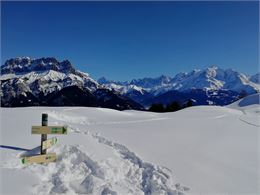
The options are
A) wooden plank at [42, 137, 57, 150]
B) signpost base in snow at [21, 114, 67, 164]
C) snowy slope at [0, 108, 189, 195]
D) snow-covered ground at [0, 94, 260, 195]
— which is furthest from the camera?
wooden plank at [42, 137, 57, 150]

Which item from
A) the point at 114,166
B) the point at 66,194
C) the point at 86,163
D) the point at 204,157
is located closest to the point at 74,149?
the point at 86,163

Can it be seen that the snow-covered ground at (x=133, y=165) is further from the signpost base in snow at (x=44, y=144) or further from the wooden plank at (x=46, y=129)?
the wooden plank at (x=46, y=129)

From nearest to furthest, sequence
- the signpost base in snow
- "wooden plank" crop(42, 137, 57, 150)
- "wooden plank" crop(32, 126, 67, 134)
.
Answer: the signpost base in snow < "wooden plank" crop(42, 137, 57, 150) < "wooden plank" crop(32, 126, 67, 134)

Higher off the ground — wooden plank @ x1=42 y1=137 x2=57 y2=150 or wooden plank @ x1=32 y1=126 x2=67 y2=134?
wooden plank @ x1=32 y1=126 x2=67 y2=134

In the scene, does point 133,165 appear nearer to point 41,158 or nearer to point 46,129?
point 41,158

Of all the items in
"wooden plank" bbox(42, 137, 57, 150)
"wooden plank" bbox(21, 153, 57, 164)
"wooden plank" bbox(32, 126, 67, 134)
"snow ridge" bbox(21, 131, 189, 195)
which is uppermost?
"wooden plank" bbox(32, 126, 67, 134)

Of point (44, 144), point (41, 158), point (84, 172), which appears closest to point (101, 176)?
point (84, 172)

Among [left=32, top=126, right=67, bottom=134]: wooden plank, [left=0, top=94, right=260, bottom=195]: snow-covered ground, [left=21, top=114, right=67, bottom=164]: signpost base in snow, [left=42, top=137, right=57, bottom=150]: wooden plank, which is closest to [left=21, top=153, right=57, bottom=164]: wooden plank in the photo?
[left=21, top=114, right=67, bottom=164]: signpost base in snow

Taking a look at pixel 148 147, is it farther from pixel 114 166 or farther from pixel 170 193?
pixel 170 193

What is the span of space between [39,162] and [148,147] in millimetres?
5075

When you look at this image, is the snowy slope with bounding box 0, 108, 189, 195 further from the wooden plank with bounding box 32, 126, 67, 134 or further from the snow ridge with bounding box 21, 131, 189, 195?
the wooden plank with bounding box 32, 126, 67, 134

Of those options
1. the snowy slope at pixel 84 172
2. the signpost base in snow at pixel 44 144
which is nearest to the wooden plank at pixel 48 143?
the signpost base in snow at pixel 44 144

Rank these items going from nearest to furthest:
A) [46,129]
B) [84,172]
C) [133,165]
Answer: [84,172] < [133,165] < [46,129]

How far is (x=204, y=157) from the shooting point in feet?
41.9
